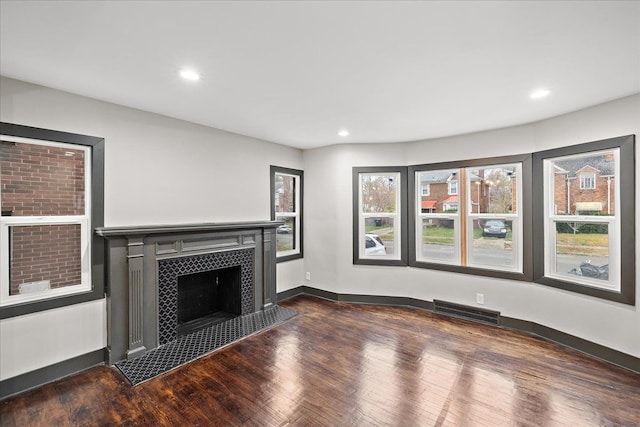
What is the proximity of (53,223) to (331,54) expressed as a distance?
9.47 feet

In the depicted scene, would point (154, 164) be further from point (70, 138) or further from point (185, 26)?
point (185, 26)

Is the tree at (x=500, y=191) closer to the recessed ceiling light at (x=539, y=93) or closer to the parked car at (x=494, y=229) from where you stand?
the parked car at (x=494, y=229)

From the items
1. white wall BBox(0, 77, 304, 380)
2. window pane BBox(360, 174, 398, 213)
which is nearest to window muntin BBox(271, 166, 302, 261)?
white wall BBox(0, 77, 304, 380)

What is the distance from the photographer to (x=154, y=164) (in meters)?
3.31

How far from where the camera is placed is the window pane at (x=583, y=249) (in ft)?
10.2

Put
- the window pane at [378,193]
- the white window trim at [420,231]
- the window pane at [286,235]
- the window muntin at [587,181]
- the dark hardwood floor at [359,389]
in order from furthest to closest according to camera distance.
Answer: the window pane at [286,235]
the window pane at [378,193]
the white window trim at [420,231]
the window muntin at [587,181]
the dark hardwood floor at [359,389]

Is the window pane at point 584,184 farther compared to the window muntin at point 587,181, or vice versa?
the window muntin at point 587,181

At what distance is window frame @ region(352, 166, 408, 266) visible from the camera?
4.68 meters

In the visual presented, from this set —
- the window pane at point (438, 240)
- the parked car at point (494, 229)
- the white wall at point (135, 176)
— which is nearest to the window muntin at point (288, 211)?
the white wall at point (135, 176)

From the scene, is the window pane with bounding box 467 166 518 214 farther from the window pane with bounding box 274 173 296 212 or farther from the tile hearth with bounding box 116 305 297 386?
the tile hearth with bounding box 116 305 297 386

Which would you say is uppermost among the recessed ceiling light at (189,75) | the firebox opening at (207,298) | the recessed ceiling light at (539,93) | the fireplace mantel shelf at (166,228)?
the recessed ceiling light at (189,75)

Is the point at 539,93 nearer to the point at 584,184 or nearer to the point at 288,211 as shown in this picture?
the point at 584,184

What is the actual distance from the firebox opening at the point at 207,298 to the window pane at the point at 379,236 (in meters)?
2.17

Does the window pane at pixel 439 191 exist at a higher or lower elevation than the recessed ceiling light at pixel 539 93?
lower
